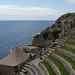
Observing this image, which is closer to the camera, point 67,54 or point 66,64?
point 66,64

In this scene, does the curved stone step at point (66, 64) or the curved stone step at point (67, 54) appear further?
the curved stone step at point (67, 54)

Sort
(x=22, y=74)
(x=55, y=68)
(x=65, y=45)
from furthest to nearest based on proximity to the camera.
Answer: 1. (x=22, y=74)
2. (x=65, y=45)
3. (x=55, y=68)

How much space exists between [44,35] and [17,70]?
30.1m

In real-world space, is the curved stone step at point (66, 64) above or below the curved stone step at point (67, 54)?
below

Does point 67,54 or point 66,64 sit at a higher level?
point 67,54

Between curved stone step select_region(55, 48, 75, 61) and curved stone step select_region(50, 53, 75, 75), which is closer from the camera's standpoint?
curved stone step select_region(50, 53, 75, 75)

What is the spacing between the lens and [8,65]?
54.9ft

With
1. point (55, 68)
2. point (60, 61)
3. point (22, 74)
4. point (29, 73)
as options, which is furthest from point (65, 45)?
point (22, 74)

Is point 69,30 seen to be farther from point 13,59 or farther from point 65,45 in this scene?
point 13,59

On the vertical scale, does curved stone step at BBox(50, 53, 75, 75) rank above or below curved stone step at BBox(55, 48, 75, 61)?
below

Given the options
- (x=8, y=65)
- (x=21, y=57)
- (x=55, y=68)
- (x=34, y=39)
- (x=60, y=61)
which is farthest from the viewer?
(x=34, y=39)

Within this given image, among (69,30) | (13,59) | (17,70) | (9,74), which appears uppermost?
(69,30)

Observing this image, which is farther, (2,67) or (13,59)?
(2,67)

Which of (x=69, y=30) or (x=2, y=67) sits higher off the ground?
(x=69, y=30)
